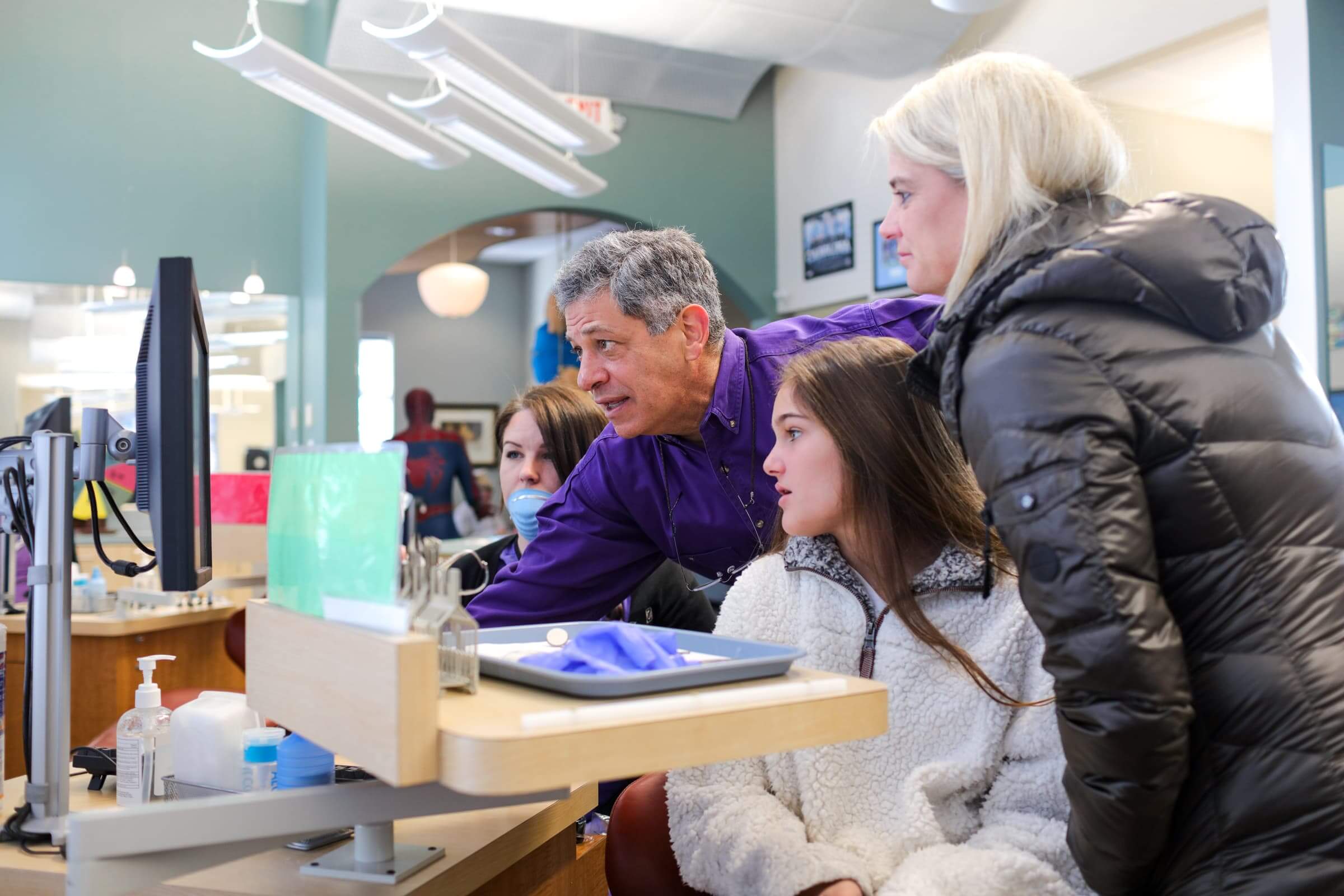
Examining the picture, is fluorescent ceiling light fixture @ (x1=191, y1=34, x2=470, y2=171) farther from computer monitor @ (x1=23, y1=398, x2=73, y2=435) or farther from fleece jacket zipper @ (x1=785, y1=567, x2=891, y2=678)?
fleece jacket zipper @ (x1=785, y1=567, x2=891, y2=678)

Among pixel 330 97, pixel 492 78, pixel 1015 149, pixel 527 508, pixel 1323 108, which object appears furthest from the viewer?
pixel 330 97

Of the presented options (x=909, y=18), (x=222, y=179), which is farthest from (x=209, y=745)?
(x=222, y=179)

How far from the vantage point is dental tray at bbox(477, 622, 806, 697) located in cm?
96

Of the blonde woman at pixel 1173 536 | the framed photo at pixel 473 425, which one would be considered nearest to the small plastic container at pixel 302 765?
the blonde woman at pixel 1173 536

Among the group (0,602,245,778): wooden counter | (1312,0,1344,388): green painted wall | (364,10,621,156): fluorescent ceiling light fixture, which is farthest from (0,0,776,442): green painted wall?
(1312,0,1344,388): green painted wall

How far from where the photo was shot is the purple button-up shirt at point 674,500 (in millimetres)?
2154

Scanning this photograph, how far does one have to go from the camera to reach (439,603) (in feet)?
3.10

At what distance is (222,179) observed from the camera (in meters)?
→ 7.07

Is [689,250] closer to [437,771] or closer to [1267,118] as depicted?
[437,771]

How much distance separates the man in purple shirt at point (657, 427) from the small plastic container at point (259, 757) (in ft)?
2.14

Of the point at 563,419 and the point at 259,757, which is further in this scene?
the point at 563,419

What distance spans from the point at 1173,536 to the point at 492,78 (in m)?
4.18

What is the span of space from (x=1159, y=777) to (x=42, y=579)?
3.97 ft

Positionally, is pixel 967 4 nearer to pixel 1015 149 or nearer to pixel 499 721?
pixel 1015 149
